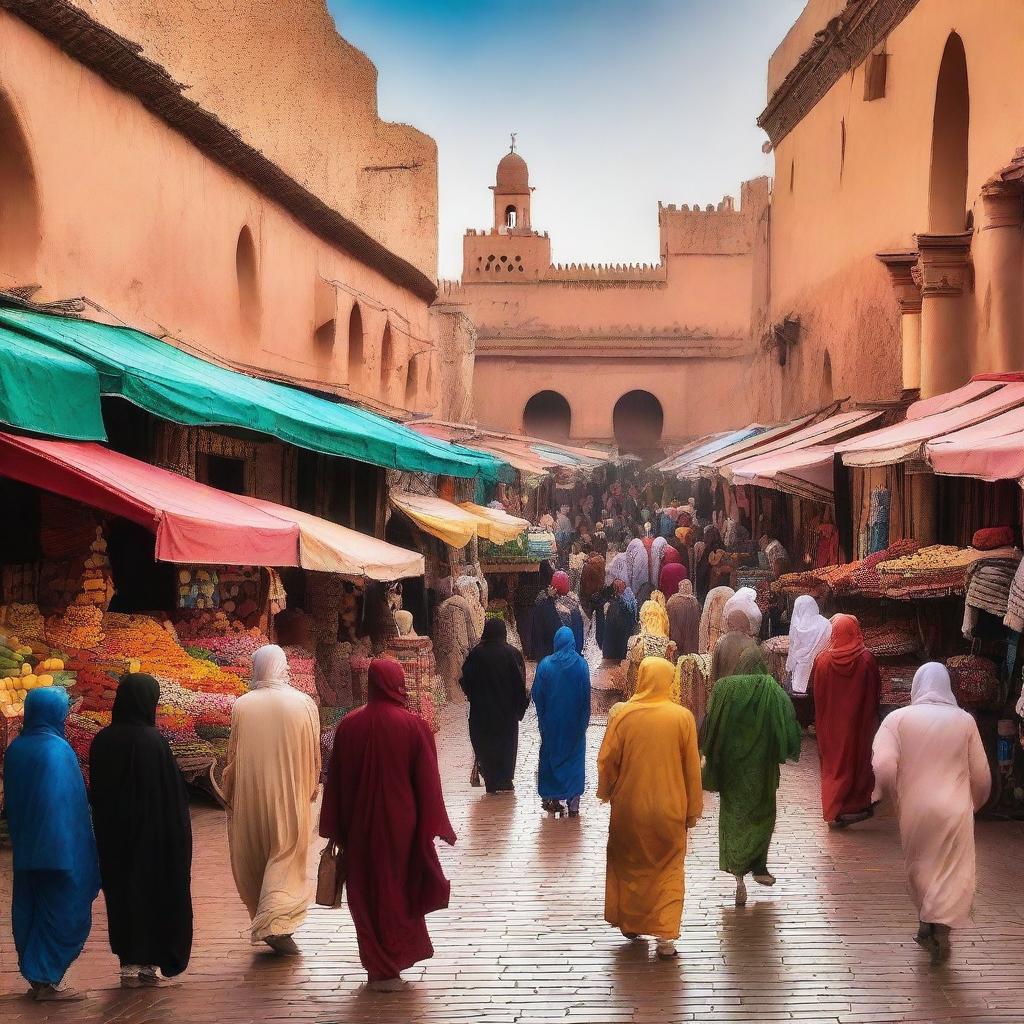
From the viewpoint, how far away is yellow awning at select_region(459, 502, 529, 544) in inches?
640

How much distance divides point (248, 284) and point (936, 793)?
9542mm

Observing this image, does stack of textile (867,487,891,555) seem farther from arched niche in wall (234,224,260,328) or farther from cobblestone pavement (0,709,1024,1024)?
arched niche in wall (234,224,260,328)

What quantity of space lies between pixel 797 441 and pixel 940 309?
10.1 feet

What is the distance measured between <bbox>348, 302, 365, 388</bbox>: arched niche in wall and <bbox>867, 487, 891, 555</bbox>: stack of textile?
6568 mm

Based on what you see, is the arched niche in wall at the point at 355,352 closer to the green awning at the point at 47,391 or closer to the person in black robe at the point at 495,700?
the person in black robe at the point at 495,700

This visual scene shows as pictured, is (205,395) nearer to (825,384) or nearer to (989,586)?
(989,586)

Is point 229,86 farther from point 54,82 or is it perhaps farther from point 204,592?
point 204,592

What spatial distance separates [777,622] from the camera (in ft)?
51.6

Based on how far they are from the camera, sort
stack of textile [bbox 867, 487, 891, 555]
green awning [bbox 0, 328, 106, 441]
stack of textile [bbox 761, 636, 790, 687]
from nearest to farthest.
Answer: green awning [bbox 0, 328, 106, 441] < stack of textile [bbox 761, 636, 790, 687] < stack of textile [bbox 867, 487, 891, 555]

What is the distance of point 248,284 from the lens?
585 inches

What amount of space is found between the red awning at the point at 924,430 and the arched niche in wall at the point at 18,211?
5693 millimetres

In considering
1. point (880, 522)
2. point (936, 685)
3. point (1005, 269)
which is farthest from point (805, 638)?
point (936, 685)

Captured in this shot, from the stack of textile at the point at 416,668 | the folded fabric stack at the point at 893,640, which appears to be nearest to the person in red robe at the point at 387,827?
the folded fabric stack at the point at 893,640

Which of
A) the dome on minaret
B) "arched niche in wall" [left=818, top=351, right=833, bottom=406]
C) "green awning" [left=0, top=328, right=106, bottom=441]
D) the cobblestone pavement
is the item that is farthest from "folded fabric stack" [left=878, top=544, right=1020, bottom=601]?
the dome on minaret
